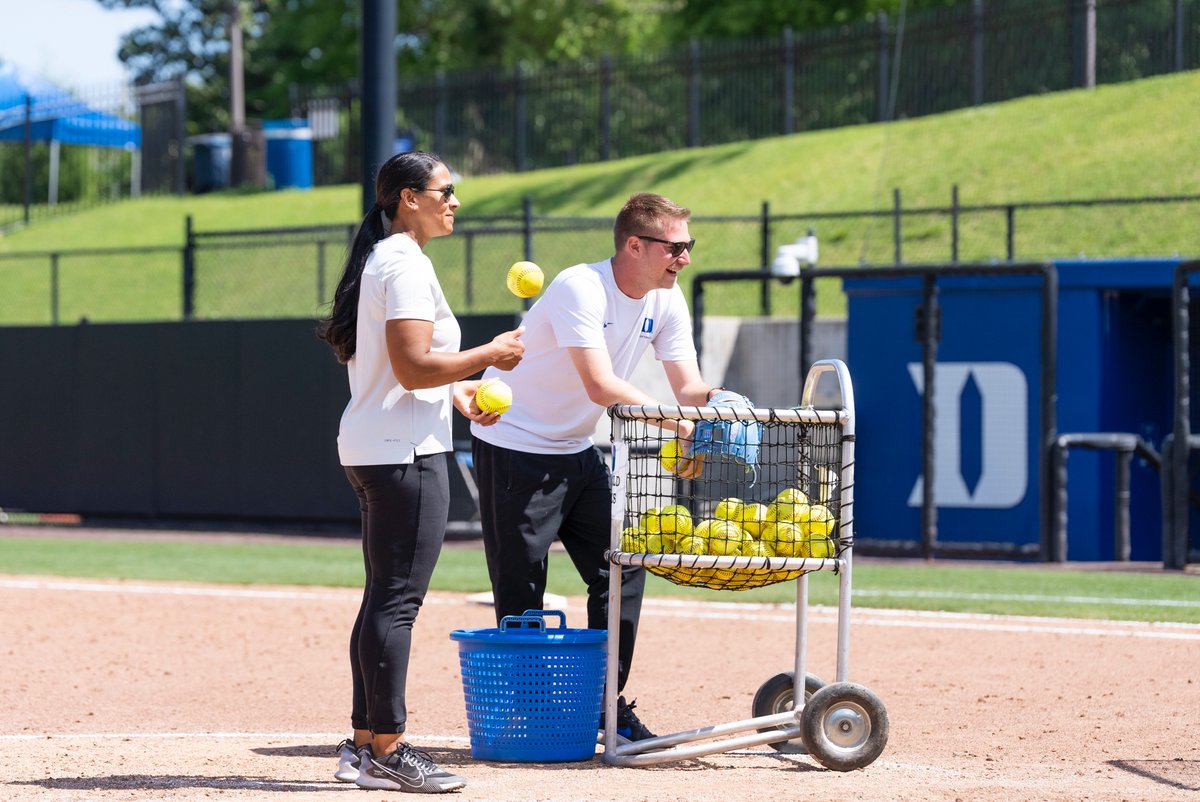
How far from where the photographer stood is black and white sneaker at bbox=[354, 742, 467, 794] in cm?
504

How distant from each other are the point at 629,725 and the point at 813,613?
4.42 meters

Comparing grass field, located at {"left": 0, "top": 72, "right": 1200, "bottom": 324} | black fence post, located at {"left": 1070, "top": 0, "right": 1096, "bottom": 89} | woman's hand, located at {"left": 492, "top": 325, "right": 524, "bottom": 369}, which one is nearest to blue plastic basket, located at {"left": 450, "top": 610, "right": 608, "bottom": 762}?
woman's hand, located at {"left": 492, "top": 325, "right": 524, "bottom": 369}

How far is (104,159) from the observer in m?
40.6

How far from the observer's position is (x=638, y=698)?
722 cm

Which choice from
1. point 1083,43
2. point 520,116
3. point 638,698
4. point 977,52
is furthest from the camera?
point 520,116

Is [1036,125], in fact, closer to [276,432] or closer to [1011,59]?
[1011,59]

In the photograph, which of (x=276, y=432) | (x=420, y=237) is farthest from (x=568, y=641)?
(x=276, y=432)

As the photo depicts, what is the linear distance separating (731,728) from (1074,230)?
16.3m

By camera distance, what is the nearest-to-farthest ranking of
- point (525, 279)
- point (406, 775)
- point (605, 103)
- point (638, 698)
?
point (406, 775), point (525, 279), point (638, 698), point (605, 103)

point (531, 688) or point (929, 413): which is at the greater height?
point (929, 413)

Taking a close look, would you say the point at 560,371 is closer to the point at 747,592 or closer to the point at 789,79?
the point at 747,592

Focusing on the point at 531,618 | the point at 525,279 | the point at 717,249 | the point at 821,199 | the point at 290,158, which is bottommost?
the point at 531,618

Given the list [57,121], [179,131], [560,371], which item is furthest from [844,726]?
[179,131]

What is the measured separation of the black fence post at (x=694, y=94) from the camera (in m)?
28.8
